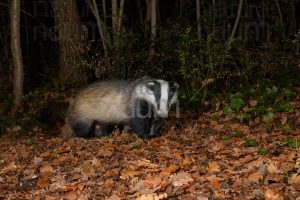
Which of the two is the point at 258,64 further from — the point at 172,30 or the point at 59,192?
the point at 59,192

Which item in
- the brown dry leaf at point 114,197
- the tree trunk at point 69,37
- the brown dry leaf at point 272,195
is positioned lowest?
the brown dry leaf at point 114,197

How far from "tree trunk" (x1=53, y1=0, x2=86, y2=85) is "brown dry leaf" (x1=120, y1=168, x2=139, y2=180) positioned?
4.54 metres

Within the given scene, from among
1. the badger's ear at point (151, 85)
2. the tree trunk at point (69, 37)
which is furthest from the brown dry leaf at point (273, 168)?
the tree trunk at point (69, 37)

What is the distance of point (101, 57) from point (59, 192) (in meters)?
4.30

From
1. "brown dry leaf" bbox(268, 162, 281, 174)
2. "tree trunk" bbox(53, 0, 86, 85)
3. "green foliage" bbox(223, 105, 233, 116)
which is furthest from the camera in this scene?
"tree trunk" bbox(53, 0, 86, 85)

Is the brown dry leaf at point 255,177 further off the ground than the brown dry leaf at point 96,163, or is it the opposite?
the brown dry leaf at point 255,177

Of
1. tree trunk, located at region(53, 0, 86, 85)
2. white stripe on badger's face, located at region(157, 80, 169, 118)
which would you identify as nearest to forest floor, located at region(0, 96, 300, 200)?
white stripe on badger's face, located at region(157, 80, 169, 118)

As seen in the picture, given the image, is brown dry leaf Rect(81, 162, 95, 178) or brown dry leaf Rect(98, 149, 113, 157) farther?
brown dry leaf Rect(98, 149, 113, 157)

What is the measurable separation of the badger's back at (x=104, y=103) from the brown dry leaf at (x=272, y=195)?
2971 millimetres

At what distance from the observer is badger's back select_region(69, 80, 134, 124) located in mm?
6664

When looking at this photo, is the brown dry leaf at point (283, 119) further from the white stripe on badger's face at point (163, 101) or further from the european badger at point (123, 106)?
the white stripe on badger's face at point (163, 101)

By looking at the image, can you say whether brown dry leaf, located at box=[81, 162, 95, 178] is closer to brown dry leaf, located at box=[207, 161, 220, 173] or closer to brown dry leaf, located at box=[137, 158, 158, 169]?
brown dry leaf, located at box=[137, 158, 158, 169]

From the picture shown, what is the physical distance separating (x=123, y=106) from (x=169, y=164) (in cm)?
187

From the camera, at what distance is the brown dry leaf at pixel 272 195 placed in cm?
386
